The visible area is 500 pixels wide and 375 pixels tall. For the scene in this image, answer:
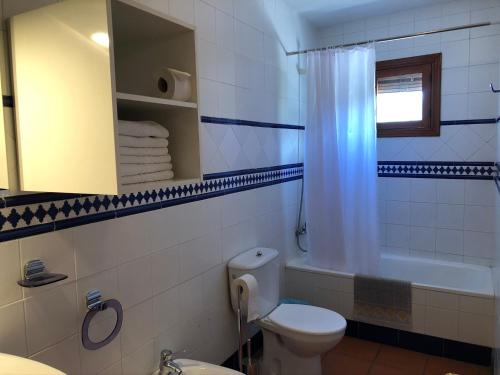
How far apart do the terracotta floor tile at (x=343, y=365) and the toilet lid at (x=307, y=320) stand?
0.45 metres

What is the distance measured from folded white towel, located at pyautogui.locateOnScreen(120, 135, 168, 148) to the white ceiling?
6.41ft

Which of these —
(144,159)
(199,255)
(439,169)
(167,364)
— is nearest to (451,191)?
(439,169)

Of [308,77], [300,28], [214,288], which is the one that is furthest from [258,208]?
[300,28]

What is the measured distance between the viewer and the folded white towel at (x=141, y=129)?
1.24 metres

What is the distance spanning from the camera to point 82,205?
1.39 metres

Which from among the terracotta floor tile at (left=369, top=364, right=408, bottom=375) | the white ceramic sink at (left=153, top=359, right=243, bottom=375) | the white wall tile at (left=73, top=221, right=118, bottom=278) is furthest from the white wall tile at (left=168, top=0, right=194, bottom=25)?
the terracotta floor tile at (left=369, top=364, right=408, bottom=375)

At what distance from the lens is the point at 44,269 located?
127cm

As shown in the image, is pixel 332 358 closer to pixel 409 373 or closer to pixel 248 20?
pixel 409 373

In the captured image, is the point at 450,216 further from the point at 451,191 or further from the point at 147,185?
the point at 147,185

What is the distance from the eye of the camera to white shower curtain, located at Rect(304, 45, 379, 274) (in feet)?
8.90

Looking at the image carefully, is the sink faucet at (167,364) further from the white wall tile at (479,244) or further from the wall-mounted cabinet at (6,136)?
the white wall tile at (479,244)

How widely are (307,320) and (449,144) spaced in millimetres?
1845

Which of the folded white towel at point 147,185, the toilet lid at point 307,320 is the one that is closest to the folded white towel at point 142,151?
the folded white towel at point 147,185

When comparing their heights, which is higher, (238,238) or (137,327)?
(238,238)
